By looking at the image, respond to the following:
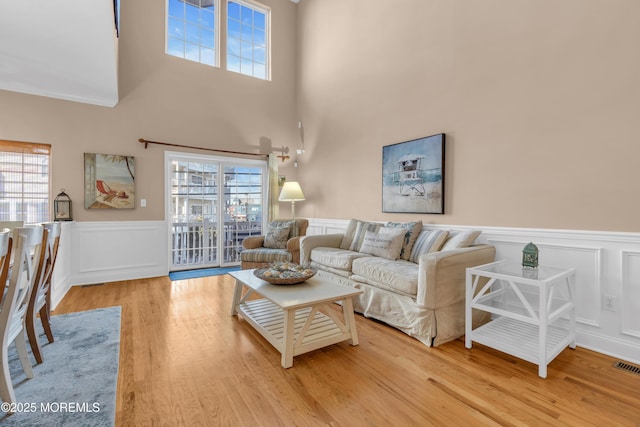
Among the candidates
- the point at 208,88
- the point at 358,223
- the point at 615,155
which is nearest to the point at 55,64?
the point at 208,88

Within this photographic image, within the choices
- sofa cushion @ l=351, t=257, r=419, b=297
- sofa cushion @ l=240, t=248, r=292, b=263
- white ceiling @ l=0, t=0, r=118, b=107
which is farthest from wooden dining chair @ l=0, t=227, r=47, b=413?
sofa cushion @ l=240, t=248, r=292, b=263

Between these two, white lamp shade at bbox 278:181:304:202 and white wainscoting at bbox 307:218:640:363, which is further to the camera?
white lamp shade at bbox 278:181:304:202

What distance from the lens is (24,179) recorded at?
381 cm

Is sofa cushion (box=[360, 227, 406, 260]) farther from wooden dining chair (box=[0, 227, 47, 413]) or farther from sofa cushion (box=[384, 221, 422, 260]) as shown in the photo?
wooden dining chair (box=[0, 227, 47, 413])

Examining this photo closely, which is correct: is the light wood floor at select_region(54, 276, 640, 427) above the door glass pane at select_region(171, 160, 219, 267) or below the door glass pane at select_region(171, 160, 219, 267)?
below

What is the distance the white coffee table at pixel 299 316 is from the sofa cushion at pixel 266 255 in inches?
53.1

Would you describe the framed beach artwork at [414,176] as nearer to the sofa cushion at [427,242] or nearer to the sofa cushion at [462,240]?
the sofa cushion at [427,242]

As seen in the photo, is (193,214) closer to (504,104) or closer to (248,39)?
(248,39)

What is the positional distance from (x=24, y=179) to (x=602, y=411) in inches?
229

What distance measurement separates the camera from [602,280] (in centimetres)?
223

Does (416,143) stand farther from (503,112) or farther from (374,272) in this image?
(374,272)

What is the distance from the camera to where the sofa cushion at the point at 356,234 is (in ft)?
12.2

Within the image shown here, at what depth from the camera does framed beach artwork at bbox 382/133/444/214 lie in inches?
129

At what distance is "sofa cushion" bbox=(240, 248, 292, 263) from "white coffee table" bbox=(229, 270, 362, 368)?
1349mm
